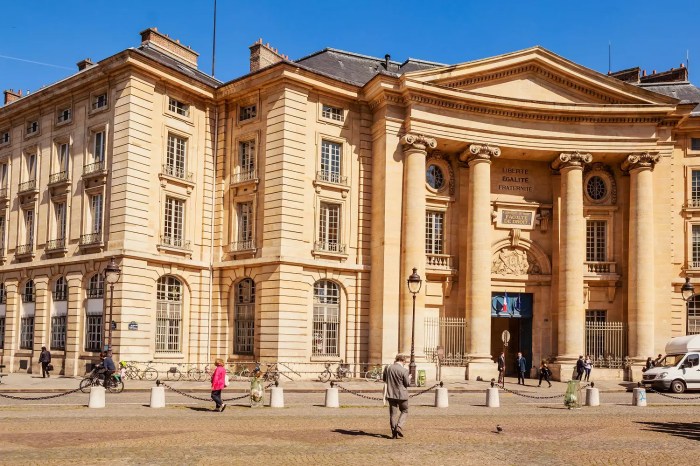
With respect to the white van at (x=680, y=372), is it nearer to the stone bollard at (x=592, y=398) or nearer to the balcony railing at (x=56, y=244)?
the stone bollard at (x=592, y=398)

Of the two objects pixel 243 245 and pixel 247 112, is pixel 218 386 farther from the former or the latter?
pixel 247 112

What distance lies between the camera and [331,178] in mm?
39188

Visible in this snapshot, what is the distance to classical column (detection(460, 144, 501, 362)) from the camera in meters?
39.3

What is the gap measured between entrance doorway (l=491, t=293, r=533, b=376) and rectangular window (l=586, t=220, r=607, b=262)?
3967 millimetres

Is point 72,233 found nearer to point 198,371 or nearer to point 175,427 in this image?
point 198,371

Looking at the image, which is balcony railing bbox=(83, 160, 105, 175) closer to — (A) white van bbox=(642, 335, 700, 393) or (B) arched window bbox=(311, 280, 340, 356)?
(B) arched window bbox=(311, 280, 340, 356)

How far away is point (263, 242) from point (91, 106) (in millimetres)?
10620

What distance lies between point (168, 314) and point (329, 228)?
836 centimetres

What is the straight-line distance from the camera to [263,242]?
37.6 m

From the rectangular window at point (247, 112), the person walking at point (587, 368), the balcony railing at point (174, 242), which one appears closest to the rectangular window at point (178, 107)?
the rectangular window at point (247, 112)

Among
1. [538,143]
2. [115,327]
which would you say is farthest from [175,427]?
[538,143]

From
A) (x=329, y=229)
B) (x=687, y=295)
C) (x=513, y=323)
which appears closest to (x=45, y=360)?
(x=329, y=229)

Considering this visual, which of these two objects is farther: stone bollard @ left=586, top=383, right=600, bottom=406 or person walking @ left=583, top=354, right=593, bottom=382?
person walking @ left=583, top=354, right=593, bottom=382

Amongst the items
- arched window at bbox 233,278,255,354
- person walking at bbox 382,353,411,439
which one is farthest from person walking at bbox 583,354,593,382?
person walking at bbox 382,353,411,439
